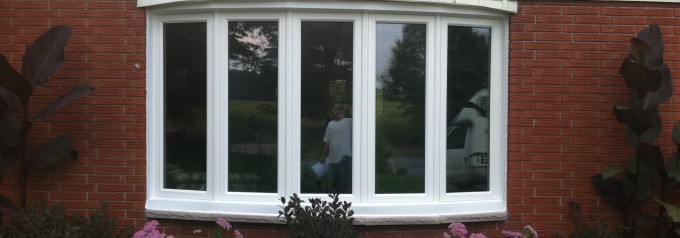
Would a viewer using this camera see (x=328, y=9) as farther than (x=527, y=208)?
No

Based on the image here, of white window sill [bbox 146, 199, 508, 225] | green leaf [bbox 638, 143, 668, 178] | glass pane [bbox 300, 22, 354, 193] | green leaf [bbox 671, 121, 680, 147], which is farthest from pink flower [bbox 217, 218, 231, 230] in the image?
green leaf [bbox 671, 121, 680, 147]

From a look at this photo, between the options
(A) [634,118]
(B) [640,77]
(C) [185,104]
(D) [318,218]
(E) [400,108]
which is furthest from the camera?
(C) [185,104]

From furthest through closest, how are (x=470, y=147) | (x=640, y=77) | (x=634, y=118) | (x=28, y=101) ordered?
(x=470, y=147) < (x=28, y=101) < (x=634, y=118) < (x=640, y=77)

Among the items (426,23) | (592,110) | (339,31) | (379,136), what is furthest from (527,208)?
(339,31)

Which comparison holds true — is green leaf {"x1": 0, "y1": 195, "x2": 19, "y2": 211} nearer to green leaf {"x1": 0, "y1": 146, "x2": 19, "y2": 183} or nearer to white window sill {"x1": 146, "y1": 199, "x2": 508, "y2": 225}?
green leaf {"x1": 0, "y1": 146, "x2": 19, "y2": 183}

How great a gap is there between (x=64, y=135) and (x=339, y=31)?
99.5 inches

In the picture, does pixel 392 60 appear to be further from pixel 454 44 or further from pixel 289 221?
pixel 289 221

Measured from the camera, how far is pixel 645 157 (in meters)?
5.98

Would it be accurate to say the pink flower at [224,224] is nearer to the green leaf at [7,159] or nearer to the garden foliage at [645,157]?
the green leaf at [7,159]

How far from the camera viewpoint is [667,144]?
21.1 ft

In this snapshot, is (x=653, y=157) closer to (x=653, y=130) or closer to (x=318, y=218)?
(x=653, y=130)

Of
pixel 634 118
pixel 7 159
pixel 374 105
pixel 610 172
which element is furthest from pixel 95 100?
pixel 634 118

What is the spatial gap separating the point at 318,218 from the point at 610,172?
2482 mm

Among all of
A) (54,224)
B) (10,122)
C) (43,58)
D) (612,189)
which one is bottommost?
(54,224)
